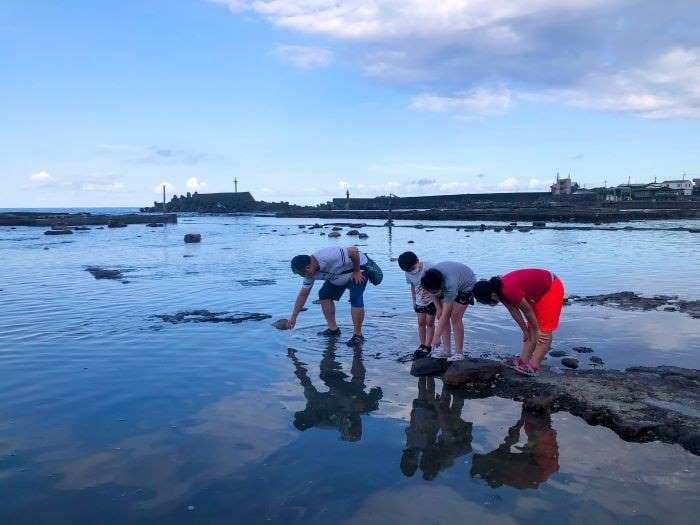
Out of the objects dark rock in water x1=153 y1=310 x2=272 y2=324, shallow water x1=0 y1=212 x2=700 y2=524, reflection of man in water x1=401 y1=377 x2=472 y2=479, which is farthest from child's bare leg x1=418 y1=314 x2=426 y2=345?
dark rock in water x1=153 y1=310 x2=272 y2=324

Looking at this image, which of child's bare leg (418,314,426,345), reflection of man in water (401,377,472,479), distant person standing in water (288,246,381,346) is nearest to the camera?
reflection of man in water (401,377,472,479)

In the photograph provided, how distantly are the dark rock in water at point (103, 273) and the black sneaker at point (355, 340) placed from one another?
9958mm

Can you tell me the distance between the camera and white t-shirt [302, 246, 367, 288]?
7.96m

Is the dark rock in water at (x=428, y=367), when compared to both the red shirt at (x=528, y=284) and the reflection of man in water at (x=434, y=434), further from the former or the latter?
the red shirt at (x=528, y=284)

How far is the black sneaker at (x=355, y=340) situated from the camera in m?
8.11

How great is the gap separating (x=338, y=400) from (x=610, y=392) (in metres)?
2.79

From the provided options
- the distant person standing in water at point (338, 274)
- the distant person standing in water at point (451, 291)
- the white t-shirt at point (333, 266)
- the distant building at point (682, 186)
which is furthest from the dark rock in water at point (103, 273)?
the distant building at point (682, 186)

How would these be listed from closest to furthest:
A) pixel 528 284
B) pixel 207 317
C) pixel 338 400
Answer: pixel 338 400
pixel 528 284
pixel 207 317

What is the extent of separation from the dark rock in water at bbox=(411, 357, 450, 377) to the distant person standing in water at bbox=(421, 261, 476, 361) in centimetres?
22

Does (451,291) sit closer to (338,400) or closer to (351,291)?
(338,400)

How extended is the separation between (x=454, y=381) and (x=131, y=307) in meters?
7.20

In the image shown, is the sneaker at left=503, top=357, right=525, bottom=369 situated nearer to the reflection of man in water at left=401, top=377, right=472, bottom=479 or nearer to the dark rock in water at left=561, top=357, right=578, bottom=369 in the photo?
the dark rock in water at left=561, top=357, right=578, bottom=369

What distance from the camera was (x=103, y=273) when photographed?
1644 cm

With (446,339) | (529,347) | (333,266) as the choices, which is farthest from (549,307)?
(333,266)
